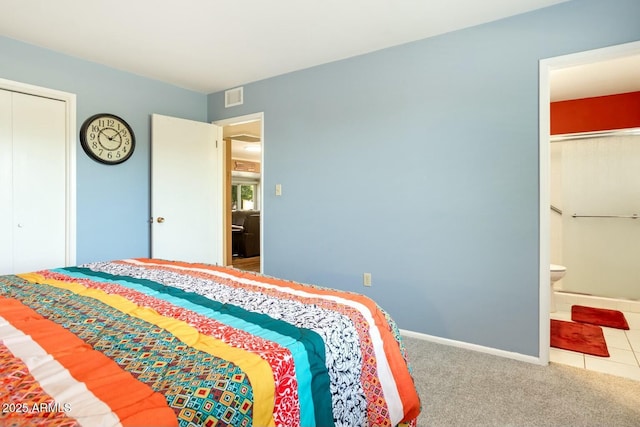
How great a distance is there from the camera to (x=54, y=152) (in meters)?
3.17

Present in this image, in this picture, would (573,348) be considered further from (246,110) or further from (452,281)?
(246,110)

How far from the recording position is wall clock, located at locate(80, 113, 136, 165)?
332 centimetres

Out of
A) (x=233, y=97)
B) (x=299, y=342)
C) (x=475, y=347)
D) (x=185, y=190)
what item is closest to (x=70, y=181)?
(x=185, y=190)

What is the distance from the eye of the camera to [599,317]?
3.39 m

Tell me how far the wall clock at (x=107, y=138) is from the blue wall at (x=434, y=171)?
1515mm

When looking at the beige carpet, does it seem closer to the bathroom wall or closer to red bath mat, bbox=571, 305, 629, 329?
red bath mat, bbox=571, 305, 629, 329

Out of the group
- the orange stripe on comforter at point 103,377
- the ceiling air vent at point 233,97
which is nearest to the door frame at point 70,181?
the ceiling air vent at point 233,97

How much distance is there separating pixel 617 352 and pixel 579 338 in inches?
10.7

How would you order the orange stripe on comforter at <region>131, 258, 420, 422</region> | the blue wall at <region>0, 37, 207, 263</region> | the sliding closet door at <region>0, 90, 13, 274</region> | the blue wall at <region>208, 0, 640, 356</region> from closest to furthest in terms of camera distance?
the orange stripe on comforter at <region>131, 258, 420, 422</region>
the blue wall at <region>208, 0, 640, 356</region>
the sliding closet door at <region>0, 90, 13, 274</region>
the blue wall at <region>0, 37, 207, 263</region>

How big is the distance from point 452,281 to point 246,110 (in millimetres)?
2748

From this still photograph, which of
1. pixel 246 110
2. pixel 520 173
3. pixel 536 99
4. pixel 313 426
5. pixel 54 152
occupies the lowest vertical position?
pixel 313 426

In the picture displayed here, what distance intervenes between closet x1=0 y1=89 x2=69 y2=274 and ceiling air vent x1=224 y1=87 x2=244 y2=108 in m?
1.56

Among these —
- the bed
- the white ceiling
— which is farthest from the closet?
the bed

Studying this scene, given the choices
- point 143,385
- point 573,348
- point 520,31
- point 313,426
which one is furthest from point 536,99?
point 143,385
